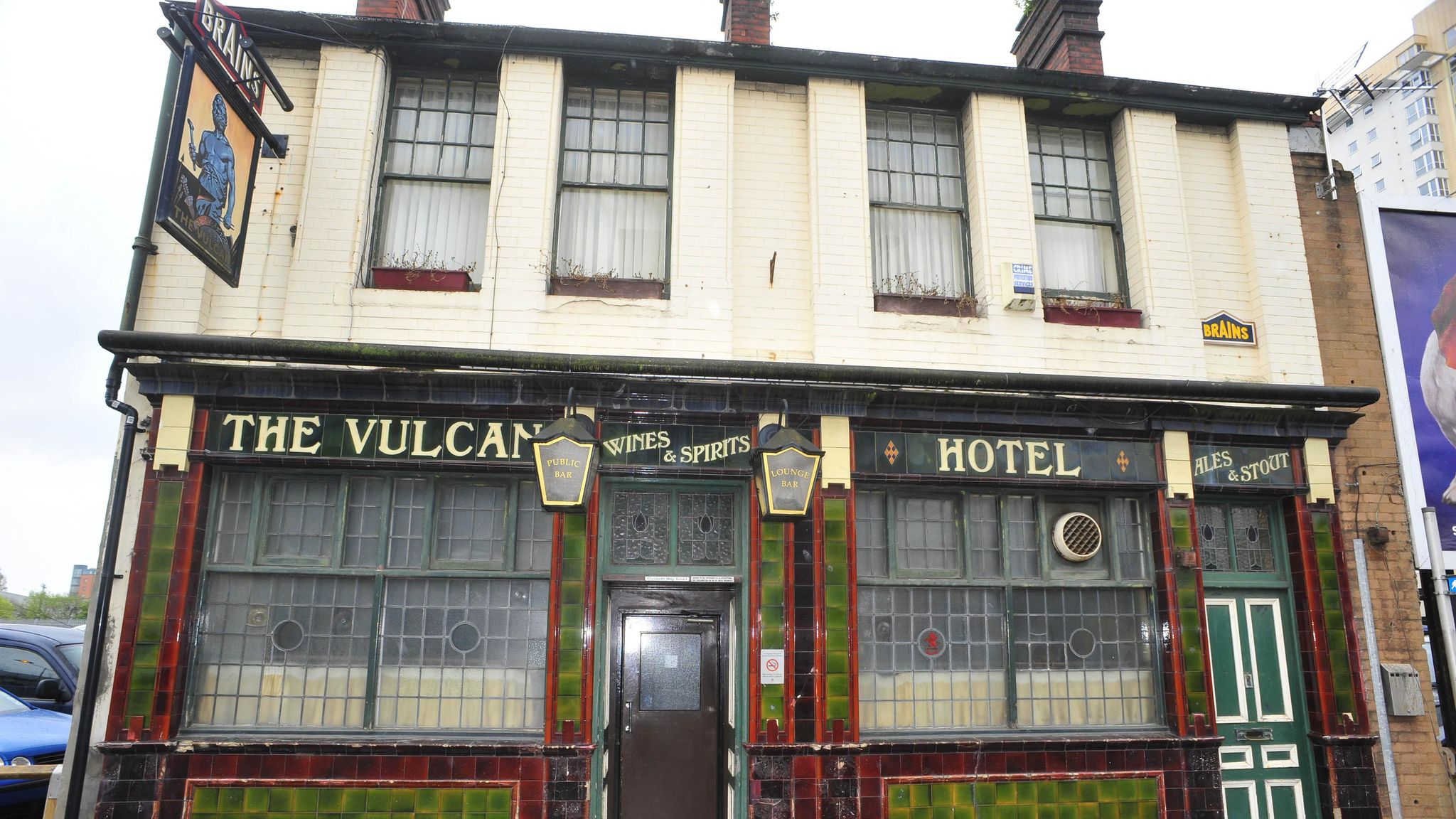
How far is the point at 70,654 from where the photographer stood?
944 cm

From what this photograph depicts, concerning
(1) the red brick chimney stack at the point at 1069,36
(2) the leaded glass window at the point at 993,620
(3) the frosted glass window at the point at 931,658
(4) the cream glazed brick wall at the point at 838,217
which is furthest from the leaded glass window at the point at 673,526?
(1) the red brick chimney stack at the point at 1069,36

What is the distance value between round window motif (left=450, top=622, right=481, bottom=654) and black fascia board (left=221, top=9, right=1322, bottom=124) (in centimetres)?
538

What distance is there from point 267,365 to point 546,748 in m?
4.02

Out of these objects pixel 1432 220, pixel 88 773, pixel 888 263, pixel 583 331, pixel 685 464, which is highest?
pixel 1432 220

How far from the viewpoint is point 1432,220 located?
8.95 meters

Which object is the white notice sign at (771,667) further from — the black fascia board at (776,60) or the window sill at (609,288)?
the black fascia board at (776,60)

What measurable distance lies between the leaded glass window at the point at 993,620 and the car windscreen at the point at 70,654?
8.80 m

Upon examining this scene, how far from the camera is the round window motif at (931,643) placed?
24.2 ft

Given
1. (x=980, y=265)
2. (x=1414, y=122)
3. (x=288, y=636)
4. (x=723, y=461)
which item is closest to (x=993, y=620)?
(x=723, y=461)

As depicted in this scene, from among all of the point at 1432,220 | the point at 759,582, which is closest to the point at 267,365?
the point at 759,582

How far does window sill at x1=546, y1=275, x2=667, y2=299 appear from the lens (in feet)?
25.3

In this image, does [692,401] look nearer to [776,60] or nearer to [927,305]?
[927,305]

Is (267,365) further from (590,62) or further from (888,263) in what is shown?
(888,263)

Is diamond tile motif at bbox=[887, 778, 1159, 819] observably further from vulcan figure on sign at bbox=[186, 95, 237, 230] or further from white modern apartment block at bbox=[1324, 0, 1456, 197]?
white modern apartment block at bbox=[1324, 0, 1456, 197]
